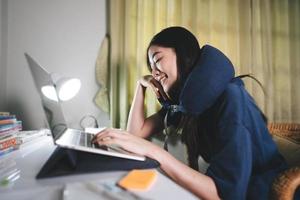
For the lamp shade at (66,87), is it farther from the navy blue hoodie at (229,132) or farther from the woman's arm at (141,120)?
the navy blue hoodie at (229,132)

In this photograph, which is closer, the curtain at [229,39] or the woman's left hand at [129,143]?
the woman's left hand at [129,143]

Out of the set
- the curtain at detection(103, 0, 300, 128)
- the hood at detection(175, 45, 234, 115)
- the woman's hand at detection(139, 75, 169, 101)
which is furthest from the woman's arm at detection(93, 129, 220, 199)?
the curtain at detection(103, 0, 300, 128)

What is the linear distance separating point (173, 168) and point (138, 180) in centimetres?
14

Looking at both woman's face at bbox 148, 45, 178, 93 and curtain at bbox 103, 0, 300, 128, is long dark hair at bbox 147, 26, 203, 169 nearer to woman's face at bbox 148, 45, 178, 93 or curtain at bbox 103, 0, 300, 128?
woman's face at bbox 148, 45, 178, 93

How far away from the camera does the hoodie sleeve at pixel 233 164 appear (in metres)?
0.55

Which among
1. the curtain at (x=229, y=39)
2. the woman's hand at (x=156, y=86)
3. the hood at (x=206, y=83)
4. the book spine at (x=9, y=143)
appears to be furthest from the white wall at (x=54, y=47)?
the hood at (x=206, y=83)

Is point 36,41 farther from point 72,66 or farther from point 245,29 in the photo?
point 245,29

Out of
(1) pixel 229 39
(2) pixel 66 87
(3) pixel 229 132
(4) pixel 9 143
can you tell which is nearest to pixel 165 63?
(3) pixel 229 132

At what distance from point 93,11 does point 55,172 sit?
117 centimetres

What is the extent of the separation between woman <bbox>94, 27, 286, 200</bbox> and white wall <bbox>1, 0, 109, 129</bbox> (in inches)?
19.4

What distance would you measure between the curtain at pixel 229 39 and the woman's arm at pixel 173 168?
0.76 meters

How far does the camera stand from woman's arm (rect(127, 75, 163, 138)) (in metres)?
1.14

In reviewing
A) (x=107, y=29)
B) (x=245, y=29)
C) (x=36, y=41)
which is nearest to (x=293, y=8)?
(x=245, y=29)

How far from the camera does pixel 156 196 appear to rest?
0.39 meters
